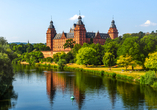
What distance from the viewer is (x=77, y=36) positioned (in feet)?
388

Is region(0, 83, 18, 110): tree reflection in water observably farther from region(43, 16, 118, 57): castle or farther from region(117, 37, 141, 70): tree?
region(43, 16, 118, 57): castle

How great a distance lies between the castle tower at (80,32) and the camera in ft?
380

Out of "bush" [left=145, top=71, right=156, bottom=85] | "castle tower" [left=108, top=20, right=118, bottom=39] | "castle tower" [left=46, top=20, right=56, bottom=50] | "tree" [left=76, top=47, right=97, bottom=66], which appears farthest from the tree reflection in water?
"castle tower" [left=108, top=20, right=118, bottom=39]

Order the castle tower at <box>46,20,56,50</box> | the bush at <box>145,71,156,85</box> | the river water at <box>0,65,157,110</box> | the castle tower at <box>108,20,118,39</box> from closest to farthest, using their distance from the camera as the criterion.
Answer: the river water at <box>0,65,157,110</box> → the bush at <box>145,71,156,85</box> → the castle tower at <box>108,20,118,39</box> → the castle tower at <box>46,20,56,50</box>

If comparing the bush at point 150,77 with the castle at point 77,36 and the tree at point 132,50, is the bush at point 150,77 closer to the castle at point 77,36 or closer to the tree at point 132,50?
the tree at point 132,50

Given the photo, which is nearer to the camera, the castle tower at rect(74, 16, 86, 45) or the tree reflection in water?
the tree reflection in water

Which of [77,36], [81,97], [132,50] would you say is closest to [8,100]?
[81,97]

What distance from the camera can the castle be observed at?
118m

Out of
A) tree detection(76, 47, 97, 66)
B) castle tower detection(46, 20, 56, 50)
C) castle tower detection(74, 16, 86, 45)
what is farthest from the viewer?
castle tower detection(46, 20, 56, 50)

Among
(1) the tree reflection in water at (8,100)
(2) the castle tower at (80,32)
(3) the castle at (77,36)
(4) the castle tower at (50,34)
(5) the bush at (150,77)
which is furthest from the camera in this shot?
(4) the castle tower at (50,34)

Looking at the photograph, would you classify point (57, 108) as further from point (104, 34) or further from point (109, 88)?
point (104, 34)

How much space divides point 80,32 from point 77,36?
270cm

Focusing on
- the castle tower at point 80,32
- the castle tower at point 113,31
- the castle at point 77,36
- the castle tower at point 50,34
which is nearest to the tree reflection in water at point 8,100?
the castle at point 77,36

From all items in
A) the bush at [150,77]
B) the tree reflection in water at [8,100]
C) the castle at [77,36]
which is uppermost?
the castle at [77,36]
